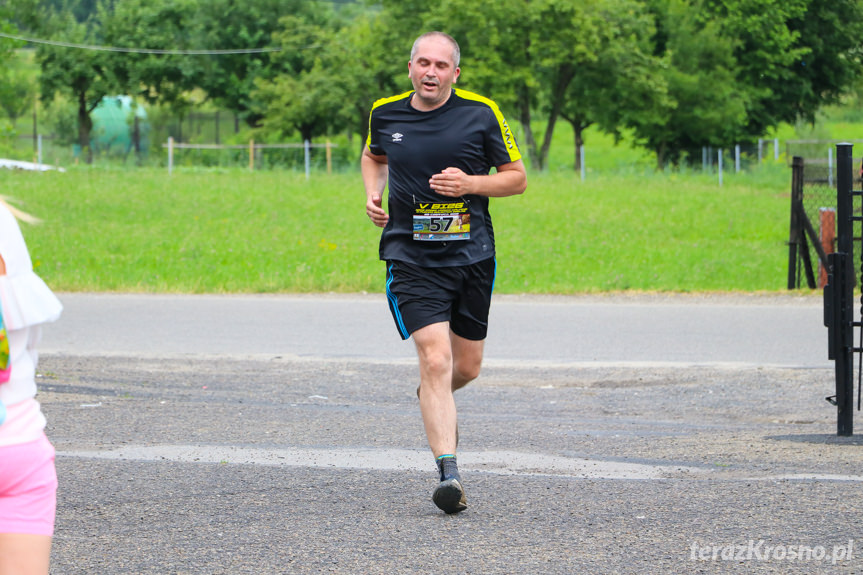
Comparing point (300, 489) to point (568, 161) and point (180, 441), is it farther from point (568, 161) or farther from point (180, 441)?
point (568, 161)

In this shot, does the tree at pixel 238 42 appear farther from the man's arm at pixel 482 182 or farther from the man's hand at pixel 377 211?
the man's arm at pixel 482 182

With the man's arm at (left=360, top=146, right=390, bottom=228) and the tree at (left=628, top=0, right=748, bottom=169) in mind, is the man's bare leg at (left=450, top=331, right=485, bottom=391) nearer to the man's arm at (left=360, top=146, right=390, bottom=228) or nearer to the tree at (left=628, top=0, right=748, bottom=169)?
the man's arm at (left=360, top=146, right=390, bottom=228)

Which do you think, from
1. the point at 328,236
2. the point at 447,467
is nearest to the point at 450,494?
the point at 447,467

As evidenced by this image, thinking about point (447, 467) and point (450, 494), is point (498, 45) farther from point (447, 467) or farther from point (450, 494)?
point (450, 494)

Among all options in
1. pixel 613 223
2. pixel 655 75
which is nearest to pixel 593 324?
pixel 613 223

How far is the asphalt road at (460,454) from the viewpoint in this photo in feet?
13.8

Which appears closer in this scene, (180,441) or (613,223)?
(180,441)

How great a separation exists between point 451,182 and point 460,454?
1.75 metres

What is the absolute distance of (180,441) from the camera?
6262 millimetres

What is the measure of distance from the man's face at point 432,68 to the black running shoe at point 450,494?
162 centimetres

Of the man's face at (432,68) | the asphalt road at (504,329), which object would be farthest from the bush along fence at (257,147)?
the man's face at (432,68)

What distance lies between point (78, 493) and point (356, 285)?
10.4 metres

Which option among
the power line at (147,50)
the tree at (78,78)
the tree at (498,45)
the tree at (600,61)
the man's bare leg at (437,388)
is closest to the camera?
the man's bare leg at (437,388)

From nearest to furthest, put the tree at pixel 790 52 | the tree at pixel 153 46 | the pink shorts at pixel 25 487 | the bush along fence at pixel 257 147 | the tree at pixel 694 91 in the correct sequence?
1. the pink shorts at pixel 25 487
2. the bush along fence at pixel 257 147
3. the tree at pixel 694 91
4. the tree at pixel 790 52
5. the tree at pixel 153 46
